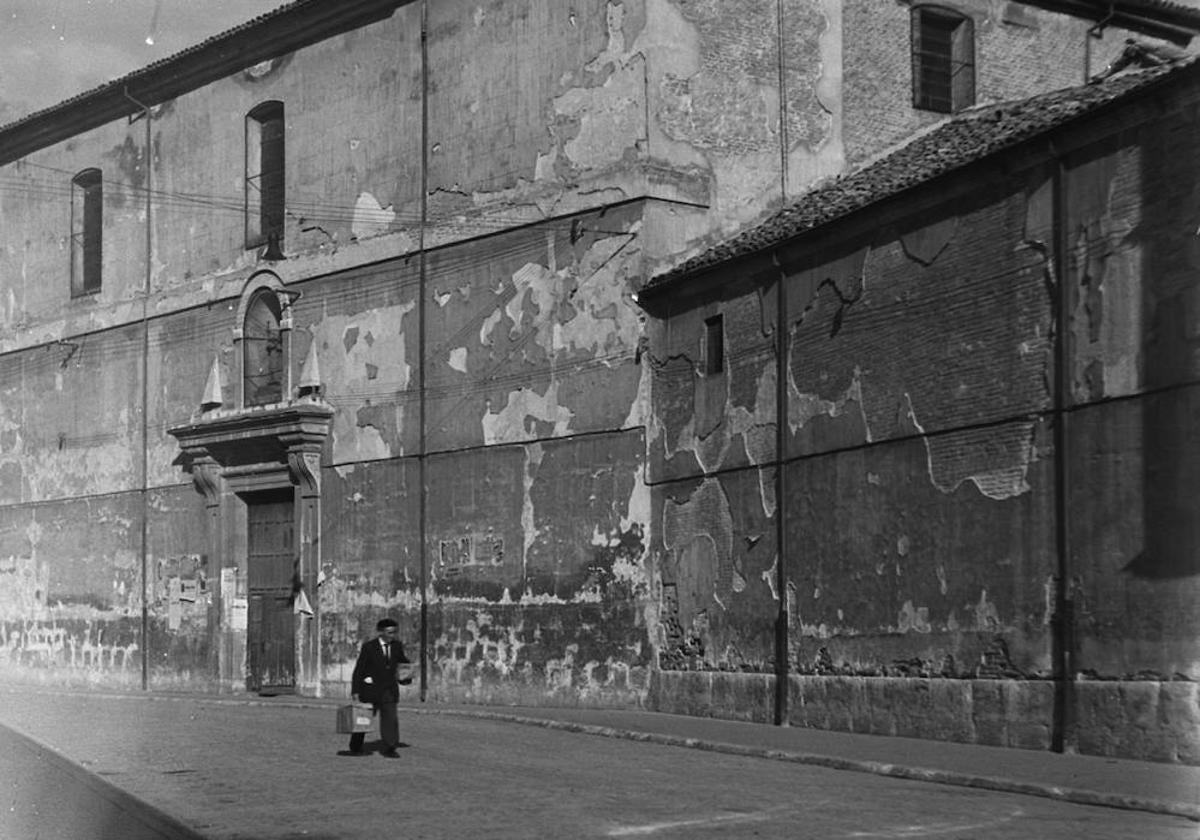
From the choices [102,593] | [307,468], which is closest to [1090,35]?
[307,468]

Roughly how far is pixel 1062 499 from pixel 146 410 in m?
20.6

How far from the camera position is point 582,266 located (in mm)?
23875

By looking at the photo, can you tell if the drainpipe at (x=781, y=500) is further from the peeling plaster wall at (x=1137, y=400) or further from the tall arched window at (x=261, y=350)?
the tall arched window at (x=261, y=350)

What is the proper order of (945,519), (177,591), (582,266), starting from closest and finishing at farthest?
(945,519), (582,266), (177,591)

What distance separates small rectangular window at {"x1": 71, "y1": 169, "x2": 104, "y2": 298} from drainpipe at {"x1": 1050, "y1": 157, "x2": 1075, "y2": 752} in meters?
23.0

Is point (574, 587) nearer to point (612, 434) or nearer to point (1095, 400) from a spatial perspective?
point (612, 434)

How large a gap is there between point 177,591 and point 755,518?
46.0ft

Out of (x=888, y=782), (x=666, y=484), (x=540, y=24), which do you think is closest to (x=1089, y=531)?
(x=888, y=782)

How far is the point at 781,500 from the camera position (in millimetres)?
19938

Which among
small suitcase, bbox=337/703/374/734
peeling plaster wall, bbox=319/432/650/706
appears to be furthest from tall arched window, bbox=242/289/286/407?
small suitcase, bbox=337/703/374/734

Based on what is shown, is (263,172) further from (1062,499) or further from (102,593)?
(1062,499)

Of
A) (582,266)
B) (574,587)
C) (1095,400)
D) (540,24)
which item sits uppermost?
(540,24)

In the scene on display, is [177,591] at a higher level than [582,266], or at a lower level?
lower

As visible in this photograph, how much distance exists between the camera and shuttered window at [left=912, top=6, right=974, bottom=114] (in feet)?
84.7
